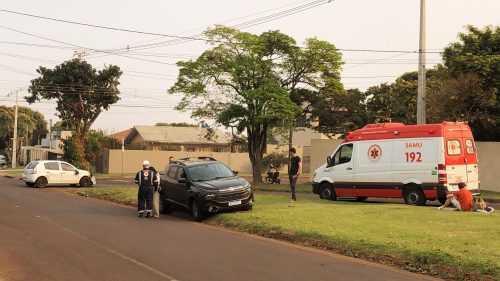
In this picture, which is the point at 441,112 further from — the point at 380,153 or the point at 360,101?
the point at 360,101

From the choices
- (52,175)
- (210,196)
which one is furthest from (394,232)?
(52,175)

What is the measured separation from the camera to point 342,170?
19.3 m

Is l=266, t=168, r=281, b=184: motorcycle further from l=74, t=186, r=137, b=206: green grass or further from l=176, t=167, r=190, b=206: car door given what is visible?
l=176, t=167, r=190, b=206: car door

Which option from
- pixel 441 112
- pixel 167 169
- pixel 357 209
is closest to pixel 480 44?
pixel 441 112

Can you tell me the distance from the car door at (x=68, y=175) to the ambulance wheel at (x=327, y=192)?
16.3 metres

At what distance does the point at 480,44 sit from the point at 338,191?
12.1 m

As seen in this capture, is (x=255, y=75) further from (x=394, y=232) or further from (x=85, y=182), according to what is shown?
(x=394, y=232)

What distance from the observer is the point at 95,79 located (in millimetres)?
48312

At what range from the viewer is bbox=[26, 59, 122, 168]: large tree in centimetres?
4719

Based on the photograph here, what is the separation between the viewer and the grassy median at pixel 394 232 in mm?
8641

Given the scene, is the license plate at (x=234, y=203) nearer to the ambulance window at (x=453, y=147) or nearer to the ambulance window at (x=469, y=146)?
the ambulance window at (x=453, y=147)

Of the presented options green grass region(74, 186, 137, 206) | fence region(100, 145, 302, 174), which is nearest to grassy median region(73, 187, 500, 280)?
green grass region(74, 186, 137, 206)

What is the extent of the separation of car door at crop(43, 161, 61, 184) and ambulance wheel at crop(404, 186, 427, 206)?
20.3m

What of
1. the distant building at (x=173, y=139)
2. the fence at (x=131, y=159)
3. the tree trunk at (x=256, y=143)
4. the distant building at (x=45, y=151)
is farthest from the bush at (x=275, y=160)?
the distant building at (x=45, y=151)
